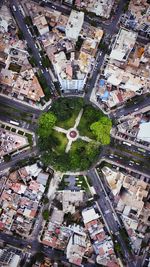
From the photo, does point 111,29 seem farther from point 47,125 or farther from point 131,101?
point 47,125

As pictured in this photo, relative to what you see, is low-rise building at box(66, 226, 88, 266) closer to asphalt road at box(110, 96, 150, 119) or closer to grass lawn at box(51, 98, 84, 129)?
grass lawn at box(51, 98, 84, 129)

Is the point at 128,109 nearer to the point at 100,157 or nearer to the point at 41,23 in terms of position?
the point at 100,157

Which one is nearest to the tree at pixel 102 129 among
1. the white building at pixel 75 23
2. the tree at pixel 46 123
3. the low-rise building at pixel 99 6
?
the tree at pixel 46 123

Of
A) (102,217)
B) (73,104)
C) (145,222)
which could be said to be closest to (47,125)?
(73,104)

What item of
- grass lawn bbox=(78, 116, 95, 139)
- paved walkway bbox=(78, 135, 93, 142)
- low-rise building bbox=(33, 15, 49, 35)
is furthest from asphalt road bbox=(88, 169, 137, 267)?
low-rise building bbox=(33, 15, 49, 35)

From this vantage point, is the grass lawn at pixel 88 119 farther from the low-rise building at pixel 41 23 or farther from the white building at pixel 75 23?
the low-rise building at pixel 41 23

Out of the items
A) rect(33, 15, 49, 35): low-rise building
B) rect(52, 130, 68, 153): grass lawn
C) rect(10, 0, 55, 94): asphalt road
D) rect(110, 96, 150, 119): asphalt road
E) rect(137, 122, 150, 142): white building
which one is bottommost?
rect(52, 130, 68, 153): grass lawn
